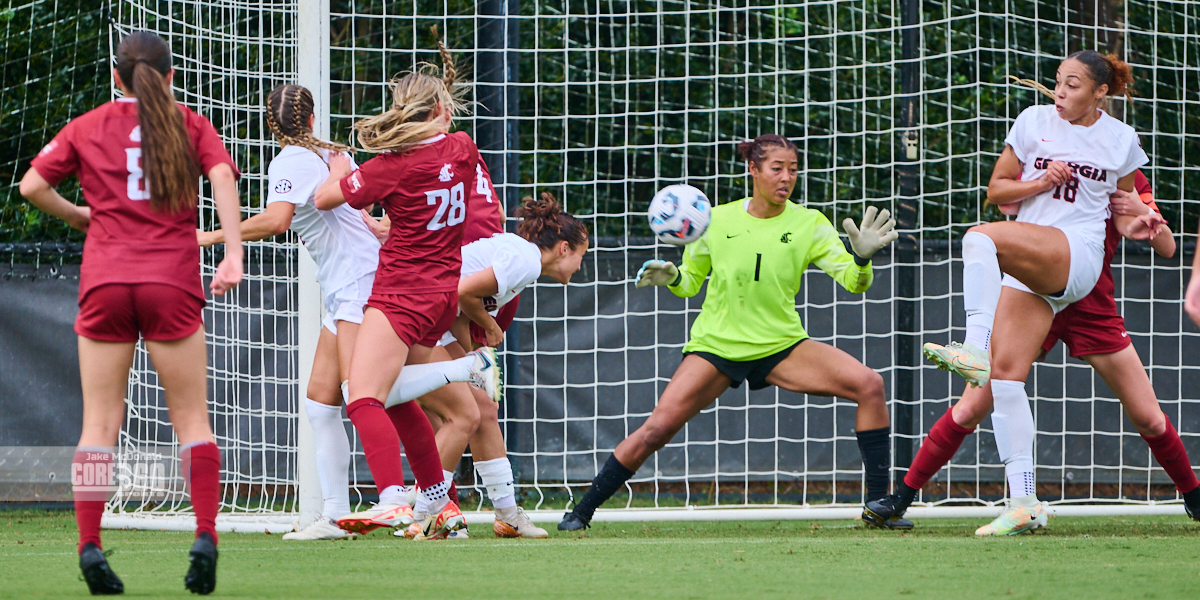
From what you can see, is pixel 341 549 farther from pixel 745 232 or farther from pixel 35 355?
pixel 35 355

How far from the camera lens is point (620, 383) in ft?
23.8

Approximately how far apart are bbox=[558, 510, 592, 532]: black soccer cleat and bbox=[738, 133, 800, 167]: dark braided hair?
5.79 ft

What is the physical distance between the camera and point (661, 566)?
13.0 ft

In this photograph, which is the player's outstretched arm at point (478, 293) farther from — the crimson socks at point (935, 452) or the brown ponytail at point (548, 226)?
the crimson socks at point (935, 452)

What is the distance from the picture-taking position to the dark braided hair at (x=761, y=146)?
5.56m

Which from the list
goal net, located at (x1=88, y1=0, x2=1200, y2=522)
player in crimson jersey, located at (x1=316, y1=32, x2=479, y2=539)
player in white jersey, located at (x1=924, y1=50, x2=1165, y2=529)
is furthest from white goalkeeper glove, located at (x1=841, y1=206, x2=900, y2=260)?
player in crimson jersey, located at (x1=316, y1=32, x2=479, y2=539)

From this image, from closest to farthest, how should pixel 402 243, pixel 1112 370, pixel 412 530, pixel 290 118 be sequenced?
1. pixel 402 243
2. pixel 290 118
3. pixel 412 530
4. pixel 1112 370

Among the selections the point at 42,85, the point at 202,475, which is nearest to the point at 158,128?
the point at 202,475

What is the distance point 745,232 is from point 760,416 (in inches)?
82.2

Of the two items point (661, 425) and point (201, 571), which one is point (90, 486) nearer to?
point (201, 571)

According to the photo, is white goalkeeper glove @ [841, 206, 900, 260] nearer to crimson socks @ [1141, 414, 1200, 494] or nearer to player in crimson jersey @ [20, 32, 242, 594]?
crimson socks @ [1141, 414, 1200, 494]

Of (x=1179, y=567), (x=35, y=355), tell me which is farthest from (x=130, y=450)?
(x=1179, y=567)

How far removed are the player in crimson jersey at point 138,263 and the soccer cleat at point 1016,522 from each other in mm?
3105

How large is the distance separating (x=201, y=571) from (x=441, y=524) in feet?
6.25
